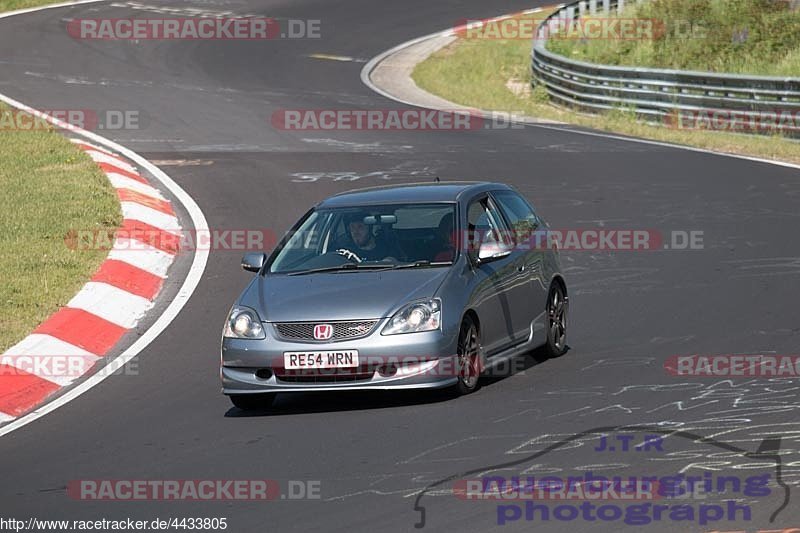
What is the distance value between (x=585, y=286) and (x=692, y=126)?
47.4ft

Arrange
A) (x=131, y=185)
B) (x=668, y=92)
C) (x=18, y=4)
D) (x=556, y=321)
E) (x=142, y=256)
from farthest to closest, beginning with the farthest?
(x=18, y=4), (x=668, y=92), (x=131, y=185), (x=142, y=256), (x=556, y=321)

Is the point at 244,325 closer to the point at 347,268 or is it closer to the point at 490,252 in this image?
the point at 347,268

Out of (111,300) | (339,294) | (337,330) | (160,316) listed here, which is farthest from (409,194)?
(111,300)

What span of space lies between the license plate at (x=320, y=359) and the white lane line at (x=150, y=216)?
737 centimetres

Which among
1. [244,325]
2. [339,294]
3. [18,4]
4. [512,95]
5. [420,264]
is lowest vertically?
[512,95]

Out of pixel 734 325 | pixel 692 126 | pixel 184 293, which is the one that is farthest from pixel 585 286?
pixel 692 126

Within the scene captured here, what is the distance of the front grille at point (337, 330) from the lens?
33.1ft

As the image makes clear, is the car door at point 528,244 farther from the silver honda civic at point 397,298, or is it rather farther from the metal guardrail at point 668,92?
the metal guardrail at point 668,92

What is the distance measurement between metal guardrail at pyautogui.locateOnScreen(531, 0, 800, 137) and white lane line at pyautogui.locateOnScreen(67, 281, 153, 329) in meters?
14.5

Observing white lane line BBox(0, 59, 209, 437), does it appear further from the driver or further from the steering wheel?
the driver

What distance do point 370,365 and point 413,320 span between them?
0.42 m

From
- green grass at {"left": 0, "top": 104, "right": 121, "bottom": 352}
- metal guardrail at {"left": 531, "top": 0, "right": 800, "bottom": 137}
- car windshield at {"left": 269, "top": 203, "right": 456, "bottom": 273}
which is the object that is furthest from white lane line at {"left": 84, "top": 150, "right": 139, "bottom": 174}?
metal guardrail at {"left": 531, "top": 0, "right": 800, "bottom": 137}

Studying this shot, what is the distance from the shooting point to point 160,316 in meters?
13.7

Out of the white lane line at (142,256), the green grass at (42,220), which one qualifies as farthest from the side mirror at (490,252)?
the white lane line at (142,256)
